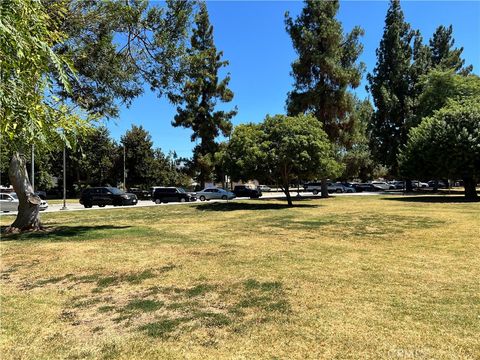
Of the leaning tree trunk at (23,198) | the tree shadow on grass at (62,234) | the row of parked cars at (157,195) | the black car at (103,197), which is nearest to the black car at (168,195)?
the row of parked cars at (157,195)

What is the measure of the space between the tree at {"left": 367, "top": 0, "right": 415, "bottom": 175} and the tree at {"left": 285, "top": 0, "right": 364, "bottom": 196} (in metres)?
9.00

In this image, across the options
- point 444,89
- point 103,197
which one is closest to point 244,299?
point 103,197

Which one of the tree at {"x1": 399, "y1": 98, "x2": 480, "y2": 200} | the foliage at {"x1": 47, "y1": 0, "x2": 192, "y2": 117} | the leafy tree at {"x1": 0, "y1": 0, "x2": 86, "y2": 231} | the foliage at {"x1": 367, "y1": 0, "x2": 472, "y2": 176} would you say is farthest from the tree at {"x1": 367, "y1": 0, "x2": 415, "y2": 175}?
the leafy tree at {"x1": 0, "y1": 0, "x2": 86, "y2": 231}

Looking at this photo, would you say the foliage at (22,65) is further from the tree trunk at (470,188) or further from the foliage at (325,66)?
the foliage at (325,66)

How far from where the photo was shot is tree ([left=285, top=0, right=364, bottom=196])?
132 ft

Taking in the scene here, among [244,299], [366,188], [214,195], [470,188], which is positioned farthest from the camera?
[366,188]

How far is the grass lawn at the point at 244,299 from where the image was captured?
14.4ft

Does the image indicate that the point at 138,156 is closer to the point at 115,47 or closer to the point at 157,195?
the point at 157,195

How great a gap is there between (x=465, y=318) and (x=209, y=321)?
320 cm

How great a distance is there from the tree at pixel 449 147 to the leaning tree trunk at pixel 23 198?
1105 inches

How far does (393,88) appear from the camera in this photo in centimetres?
4959

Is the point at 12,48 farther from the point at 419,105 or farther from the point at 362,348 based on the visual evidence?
the point at 419,105

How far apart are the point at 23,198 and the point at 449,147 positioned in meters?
28.8

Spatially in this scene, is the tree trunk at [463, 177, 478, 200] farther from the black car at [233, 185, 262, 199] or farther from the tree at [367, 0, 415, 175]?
the black car at [233, 185, 262, 199]
